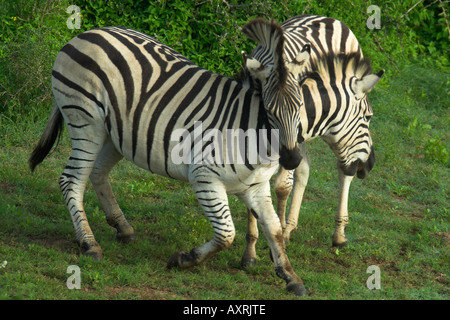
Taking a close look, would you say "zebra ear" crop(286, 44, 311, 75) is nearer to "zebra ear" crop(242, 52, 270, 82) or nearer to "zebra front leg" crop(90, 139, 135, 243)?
"zebra ear" crop(242, 52, 270, 82)

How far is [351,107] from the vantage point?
573cm

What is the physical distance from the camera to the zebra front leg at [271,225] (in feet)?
17.4

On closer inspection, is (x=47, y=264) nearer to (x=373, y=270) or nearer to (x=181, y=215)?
(x=181, y=215)

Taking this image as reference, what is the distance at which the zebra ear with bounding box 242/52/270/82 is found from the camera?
496cm

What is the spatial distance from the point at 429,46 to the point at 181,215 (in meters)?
7.36

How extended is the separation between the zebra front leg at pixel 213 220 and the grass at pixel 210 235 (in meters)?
0.15

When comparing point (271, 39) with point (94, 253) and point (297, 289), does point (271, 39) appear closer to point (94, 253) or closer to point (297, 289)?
point (297, 289)

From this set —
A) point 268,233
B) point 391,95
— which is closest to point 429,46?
point 391,95

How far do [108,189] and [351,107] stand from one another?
248 cm

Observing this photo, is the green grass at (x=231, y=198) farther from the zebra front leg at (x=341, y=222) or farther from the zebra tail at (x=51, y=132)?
the zebra tail at (x=51, y=132)

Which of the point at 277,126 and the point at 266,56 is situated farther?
the point at 266,56

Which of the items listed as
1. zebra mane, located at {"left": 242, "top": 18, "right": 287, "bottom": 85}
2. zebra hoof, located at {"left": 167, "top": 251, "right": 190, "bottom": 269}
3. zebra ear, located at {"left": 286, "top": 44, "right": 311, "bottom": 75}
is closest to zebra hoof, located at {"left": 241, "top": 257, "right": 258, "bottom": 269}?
zebra hoof, located at {"left": 167, "top": 251, "right": 190, "bottom": 269}

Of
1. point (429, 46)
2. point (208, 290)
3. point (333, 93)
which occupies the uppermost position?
point (429, 46)

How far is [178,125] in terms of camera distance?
5.39 meters
